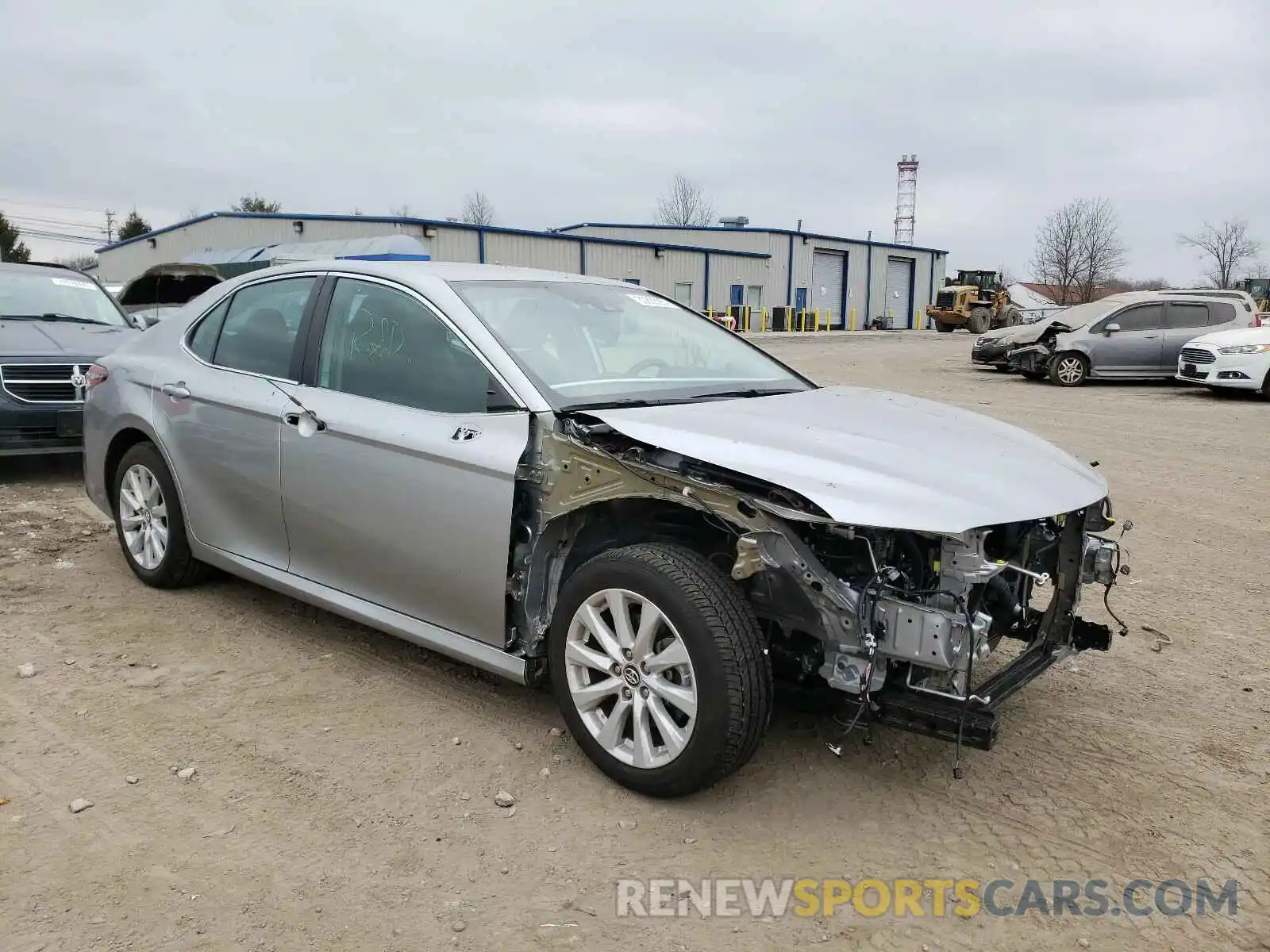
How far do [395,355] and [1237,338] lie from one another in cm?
1547

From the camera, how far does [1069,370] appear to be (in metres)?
17.5

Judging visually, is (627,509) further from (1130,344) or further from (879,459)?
(1130,344)

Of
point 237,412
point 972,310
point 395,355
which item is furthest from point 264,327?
point 972,310

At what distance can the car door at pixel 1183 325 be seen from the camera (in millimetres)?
17156

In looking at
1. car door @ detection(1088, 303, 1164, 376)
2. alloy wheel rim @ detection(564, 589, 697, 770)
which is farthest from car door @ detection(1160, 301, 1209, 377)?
alloy wheel rim @ detection(564, 589, 697, 770)

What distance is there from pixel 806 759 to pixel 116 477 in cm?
377

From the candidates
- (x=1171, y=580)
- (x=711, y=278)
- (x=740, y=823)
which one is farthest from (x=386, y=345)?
(x=711, y=278)

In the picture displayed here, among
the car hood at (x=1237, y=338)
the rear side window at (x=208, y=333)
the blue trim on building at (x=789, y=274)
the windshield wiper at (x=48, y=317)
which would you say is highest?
the blue trim on building at (x=789, y=274)

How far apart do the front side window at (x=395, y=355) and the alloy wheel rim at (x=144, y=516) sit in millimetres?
1429

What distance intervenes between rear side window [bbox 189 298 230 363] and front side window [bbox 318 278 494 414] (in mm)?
933

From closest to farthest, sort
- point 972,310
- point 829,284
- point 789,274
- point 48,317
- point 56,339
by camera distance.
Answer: point 56,339 < point 48,317 < point 972,310 < point 789,274 < point 829,284

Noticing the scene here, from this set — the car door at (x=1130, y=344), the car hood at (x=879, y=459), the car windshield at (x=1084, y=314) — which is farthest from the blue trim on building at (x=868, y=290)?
the car hood at (x=879, y=459)

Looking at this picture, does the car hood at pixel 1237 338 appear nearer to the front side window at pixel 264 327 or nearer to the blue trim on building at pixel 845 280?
the front side window at pixel 264 327

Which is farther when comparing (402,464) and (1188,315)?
(1188,315)
